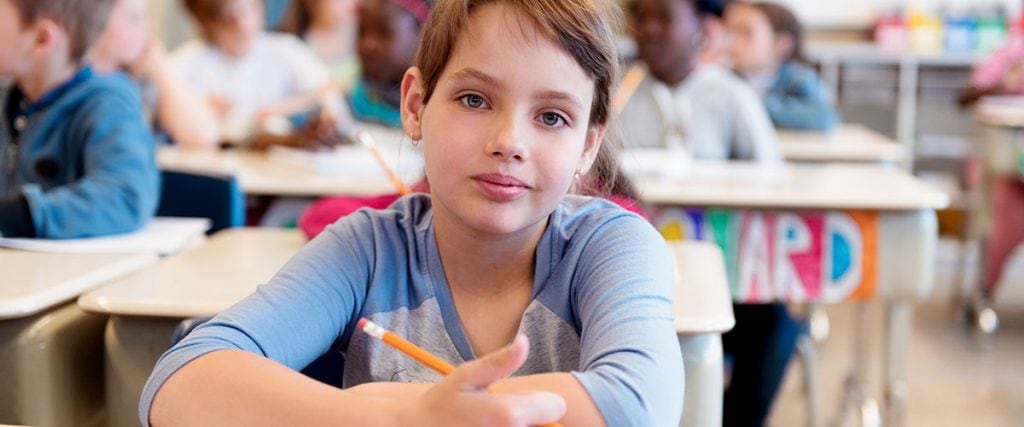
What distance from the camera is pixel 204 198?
225 cm

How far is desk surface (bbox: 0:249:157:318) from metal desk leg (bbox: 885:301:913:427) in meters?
1.42

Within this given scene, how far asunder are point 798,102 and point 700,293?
3000 mm

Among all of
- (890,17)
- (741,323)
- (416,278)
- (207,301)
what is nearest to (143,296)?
(207,301)

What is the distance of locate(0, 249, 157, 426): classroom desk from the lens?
1.36m

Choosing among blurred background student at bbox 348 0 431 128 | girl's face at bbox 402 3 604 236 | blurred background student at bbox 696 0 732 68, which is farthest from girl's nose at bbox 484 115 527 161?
blurred background student at bbox 696 0 732 68

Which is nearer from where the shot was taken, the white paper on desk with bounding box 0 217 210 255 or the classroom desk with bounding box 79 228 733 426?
the classroom desk with bounding box 79 228 733 426

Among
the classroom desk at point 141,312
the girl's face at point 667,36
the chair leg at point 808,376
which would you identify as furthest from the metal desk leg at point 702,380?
the girl's face at point 667,36

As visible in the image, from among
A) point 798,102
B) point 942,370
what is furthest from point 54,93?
point 798,102

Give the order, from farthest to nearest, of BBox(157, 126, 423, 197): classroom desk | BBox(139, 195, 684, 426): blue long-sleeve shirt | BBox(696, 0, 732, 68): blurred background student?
BBox(696, 0, 732, 68): blurred background student
BBox(157, 126, 423, 197): classroom desk
BBox(139, 195, 684, 426): blue long-sleeve shirt

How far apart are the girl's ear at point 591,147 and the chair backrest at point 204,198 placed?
45.4 inches

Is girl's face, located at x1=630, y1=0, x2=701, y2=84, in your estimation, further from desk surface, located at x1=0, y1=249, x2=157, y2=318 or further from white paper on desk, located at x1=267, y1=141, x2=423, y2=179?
desk surface, located at x1=0, y1=249, x2=157, y2=318

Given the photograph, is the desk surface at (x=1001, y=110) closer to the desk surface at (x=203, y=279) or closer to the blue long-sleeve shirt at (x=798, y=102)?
the blue long-sleeve shirt at (x=798, y=102)

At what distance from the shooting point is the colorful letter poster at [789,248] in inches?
92.4

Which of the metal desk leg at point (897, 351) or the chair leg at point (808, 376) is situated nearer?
the metal desk leg at point (897, 351)
